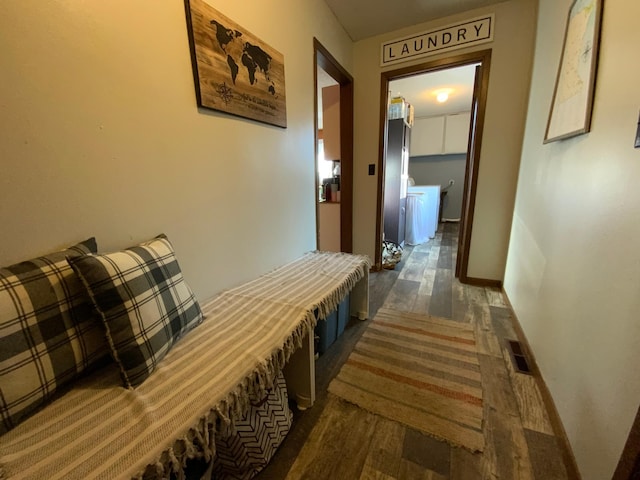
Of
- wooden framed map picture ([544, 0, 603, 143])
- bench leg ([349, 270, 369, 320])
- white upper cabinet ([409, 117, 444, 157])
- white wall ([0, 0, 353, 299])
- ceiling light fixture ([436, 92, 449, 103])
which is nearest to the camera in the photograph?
white wall ([0, 0, 353, 299])

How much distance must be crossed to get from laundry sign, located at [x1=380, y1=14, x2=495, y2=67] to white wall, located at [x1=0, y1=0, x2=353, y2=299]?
118cm

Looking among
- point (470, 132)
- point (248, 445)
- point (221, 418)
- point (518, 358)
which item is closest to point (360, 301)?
point (518, 358)

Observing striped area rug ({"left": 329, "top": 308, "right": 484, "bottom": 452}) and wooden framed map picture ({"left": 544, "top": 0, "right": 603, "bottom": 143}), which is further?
striped area rug ({"left": 329, "top": 308, "right": 484, "bottom": 452})

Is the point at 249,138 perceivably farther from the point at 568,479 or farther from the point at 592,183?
the point at 568,479

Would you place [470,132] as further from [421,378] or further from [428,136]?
[428,136]

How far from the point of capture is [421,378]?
1370mm

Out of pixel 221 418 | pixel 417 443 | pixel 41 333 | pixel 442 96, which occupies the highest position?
pixel 442 96

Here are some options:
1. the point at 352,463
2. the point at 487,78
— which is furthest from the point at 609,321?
the point at 487,78

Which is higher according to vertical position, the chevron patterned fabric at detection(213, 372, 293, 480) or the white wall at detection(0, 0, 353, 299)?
the white wall at detection(0, 0, 353, 299)

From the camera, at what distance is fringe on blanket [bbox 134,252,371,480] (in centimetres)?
58

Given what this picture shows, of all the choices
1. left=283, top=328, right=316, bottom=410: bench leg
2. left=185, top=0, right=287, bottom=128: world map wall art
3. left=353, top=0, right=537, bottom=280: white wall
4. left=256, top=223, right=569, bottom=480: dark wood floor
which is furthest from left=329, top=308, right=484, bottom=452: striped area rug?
left=185, top=0, right=287, bottom=128: world map wall art

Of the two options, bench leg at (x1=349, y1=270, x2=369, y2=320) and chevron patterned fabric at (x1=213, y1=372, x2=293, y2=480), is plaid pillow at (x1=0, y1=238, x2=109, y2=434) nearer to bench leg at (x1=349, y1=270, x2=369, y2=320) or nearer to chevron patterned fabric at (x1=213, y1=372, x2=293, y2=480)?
chevron patterned fabric at (x1=213, y1=372, x2=293, y2=480)

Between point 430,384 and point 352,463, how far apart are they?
0.58 meters

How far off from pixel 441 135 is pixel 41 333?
6.28 m
